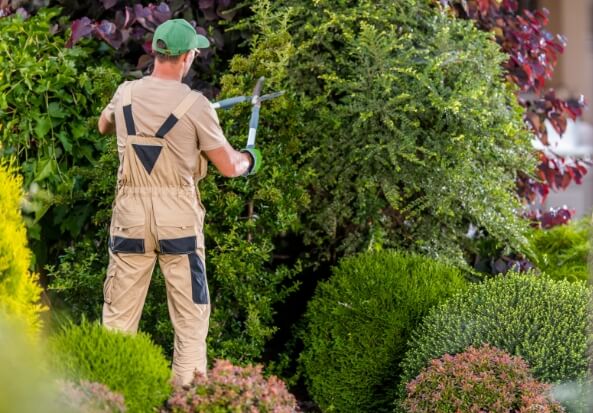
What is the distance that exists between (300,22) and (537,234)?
93.9 inches

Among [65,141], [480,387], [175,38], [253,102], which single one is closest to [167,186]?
[175,38]

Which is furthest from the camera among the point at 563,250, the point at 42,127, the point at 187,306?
the point at 563,250

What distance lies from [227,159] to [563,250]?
10.6 ft

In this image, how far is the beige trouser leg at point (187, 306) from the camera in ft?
15.2

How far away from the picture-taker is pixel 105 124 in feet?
15.6

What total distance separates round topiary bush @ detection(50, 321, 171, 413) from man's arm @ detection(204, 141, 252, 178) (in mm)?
1032

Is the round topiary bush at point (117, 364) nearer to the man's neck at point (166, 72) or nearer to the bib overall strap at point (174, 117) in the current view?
the bib overall strap at point (174, 117)

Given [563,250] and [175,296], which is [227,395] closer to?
[175,296]

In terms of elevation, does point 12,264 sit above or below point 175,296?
above

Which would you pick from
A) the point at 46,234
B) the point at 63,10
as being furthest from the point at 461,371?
the point at 63,10

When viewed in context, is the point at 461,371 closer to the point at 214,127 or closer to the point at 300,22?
the point at 214,127

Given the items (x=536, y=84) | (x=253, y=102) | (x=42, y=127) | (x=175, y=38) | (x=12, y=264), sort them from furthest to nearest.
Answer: (x=536, y=84)
(x=42, y=127)
(x=253, y=102)
(x=175, y=38)
(x=12, y=264)

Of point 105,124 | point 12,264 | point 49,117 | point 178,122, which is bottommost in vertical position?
point 12,264

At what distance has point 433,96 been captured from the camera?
19.2 feet
